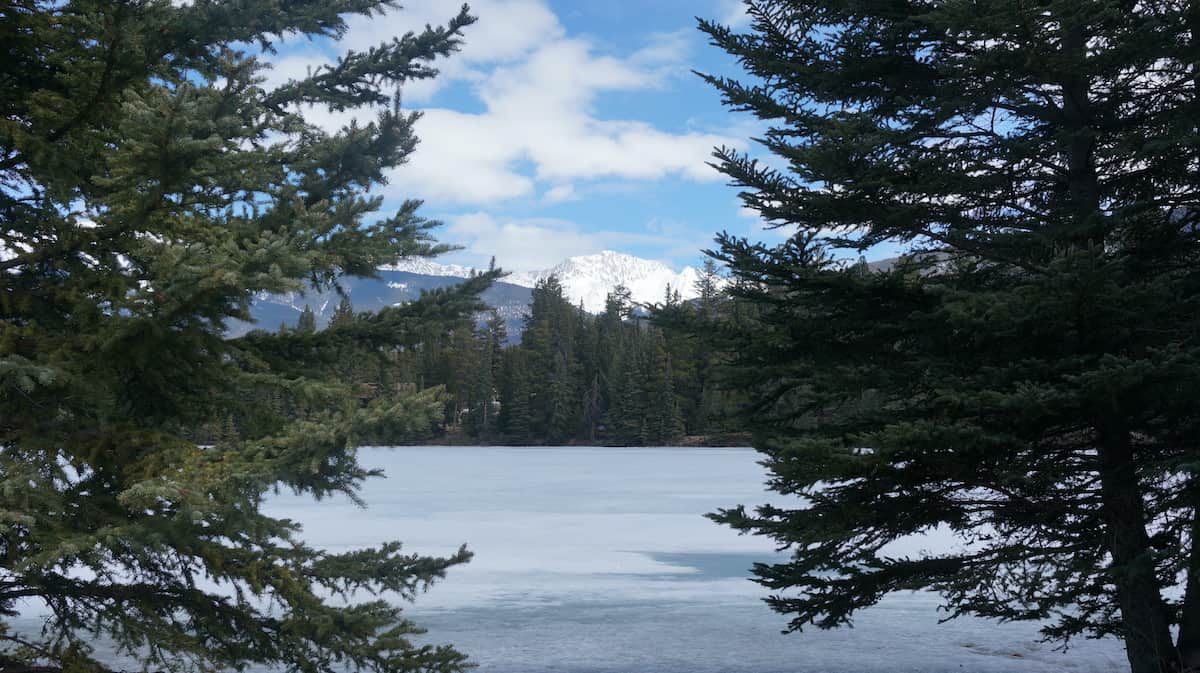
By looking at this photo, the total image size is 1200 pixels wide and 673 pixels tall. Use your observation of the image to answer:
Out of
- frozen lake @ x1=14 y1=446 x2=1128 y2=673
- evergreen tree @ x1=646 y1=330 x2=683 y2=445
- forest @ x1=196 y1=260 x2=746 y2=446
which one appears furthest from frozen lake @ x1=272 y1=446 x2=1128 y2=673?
evergreen tree @ x1=646 y1=330 x2=683 y2=445

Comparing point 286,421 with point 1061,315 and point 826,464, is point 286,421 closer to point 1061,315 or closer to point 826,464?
point 826,464

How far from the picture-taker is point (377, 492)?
29719 mm

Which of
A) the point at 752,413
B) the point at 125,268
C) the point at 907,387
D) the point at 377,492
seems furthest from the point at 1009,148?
the point at 377,492

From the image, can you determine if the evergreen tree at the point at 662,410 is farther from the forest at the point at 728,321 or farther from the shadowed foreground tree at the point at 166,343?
the shadowed foreground tree at the point at 166,343

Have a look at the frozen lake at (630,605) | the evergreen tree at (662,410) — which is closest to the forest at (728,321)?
the frozen lake at (630,605)

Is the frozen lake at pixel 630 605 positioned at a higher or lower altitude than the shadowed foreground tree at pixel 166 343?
lower

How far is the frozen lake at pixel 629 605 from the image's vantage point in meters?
9.76

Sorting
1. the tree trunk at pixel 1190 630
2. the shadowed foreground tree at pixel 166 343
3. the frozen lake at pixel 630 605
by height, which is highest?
the shadowed foreground tree at pixel 166 343

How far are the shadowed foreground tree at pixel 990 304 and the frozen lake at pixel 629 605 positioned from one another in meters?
2.34

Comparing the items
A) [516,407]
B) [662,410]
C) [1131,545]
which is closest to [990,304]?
[1131,545]

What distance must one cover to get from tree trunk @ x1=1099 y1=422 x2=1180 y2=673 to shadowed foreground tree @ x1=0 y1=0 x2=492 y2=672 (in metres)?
5.23

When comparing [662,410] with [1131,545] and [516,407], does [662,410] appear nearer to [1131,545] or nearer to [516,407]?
[516,407]

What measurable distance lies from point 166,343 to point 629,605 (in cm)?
853

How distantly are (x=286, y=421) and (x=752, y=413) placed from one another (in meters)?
4.24
